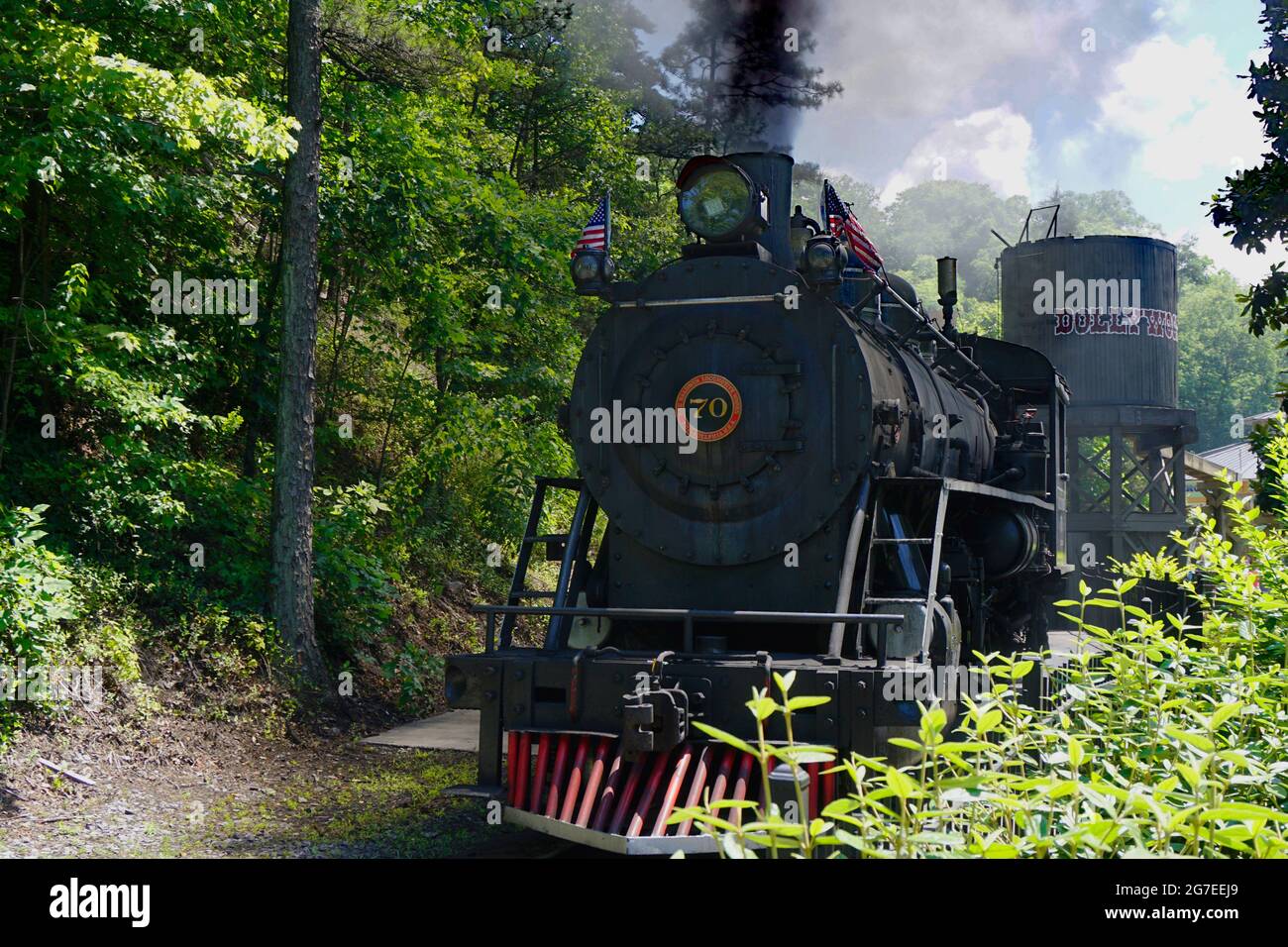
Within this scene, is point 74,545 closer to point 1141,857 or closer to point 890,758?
point 890,758

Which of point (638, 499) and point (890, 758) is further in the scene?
point (638, 499)

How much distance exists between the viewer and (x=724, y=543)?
21.1 ft

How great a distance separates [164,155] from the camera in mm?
9578

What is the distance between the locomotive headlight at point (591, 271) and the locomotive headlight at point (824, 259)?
47.2 inches

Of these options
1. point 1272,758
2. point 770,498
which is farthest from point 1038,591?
point 1272,758

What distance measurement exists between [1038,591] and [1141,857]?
7.53m

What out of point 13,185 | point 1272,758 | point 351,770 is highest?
point 13,185

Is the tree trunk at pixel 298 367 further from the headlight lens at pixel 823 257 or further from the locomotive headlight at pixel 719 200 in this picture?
the headlight lens at pixel 823 257

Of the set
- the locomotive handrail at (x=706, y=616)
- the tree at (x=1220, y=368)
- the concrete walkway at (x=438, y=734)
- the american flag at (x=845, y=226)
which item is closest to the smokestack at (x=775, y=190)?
the american flag at (x=845, y=226)

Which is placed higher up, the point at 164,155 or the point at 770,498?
the point at 164,155

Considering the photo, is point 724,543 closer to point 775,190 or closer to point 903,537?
point 903,537

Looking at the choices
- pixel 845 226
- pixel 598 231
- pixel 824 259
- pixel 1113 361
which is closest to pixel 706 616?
pixel 824 259

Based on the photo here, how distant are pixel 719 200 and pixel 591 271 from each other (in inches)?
33.1
